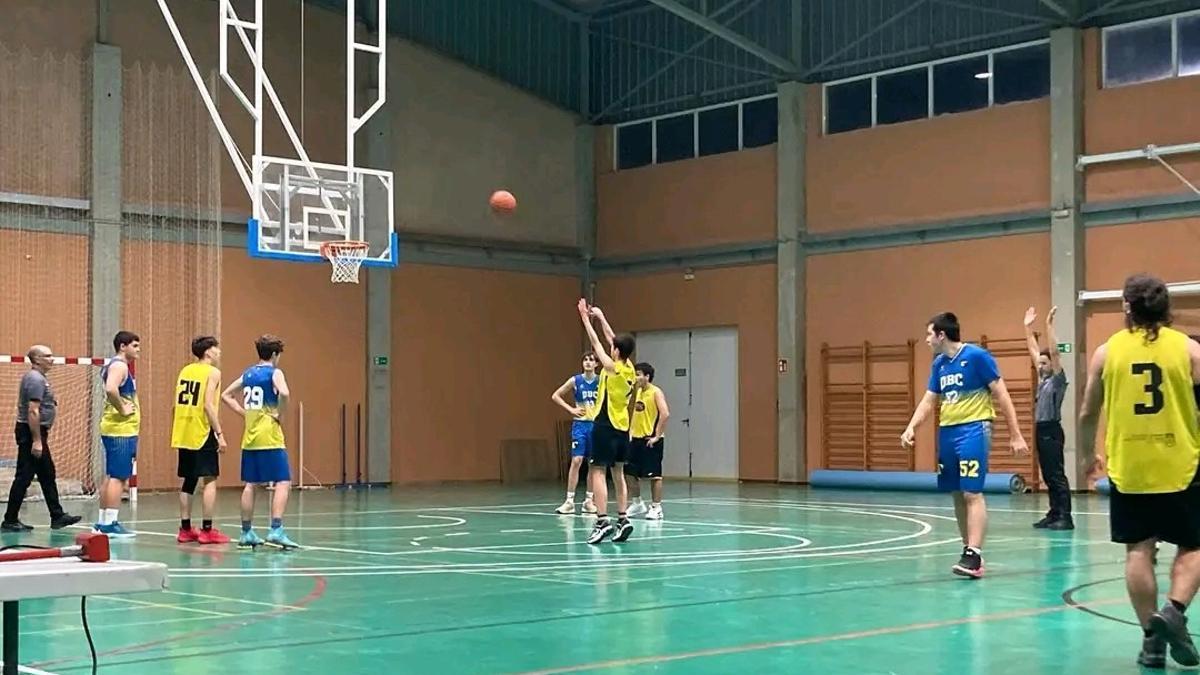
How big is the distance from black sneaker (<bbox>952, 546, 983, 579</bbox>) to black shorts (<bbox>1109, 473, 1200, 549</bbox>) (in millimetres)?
4048

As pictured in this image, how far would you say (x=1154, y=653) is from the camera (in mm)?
7328

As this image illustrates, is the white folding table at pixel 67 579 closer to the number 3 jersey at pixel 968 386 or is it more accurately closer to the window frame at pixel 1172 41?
the number 3 jersey at pixel 968 386

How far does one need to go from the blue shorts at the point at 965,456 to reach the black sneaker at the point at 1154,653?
160 inches

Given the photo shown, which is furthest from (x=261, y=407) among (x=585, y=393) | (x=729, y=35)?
(x=729, y=35)

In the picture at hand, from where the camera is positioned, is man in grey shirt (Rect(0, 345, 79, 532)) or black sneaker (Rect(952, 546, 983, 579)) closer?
black sneaker (Rect(952, 546, 983, 579))

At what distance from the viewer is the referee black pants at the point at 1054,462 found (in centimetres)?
1684

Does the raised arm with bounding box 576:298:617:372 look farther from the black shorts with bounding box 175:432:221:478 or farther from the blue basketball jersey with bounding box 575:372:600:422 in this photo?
the blue basketball jersey with bounding box 575:372:600:422

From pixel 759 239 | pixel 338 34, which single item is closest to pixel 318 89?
pixel 338 34

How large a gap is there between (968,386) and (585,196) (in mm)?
22873

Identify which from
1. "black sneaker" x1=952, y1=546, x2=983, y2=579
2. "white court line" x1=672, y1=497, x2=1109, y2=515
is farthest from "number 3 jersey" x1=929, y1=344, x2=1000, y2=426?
"white court line" x1=672, y1=497, x2=1109, y2=515

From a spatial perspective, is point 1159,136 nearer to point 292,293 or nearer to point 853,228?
point 853,228

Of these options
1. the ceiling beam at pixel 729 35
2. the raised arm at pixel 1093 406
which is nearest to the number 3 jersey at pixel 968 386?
the raised arm at pixel 1093 406

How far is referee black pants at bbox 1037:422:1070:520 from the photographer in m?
16.8

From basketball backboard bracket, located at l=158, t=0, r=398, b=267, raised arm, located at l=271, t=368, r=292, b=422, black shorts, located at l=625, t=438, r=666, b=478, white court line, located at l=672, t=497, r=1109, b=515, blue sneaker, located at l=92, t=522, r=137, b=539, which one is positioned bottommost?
white court line, located at l=672, t=497, r=1109, b=515
